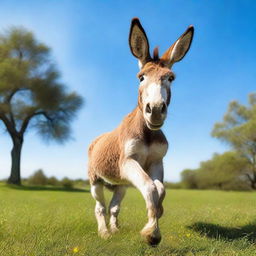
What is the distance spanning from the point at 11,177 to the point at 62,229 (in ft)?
81.3

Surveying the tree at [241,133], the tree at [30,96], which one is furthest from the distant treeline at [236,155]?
the tree at [30,96]

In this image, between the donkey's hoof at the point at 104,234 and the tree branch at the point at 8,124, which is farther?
the tree branch at the point at 8,124

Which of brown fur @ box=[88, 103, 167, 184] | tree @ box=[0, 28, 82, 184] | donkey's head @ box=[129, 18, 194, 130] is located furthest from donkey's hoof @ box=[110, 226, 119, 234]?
tree @ box=[0, 28, 82, 184]

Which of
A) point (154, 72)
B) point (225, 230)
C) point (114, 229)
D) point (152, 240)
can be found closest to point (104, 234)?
point (114, 229)

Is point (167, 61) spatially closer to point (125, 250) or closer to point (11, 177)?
point (125, 250)

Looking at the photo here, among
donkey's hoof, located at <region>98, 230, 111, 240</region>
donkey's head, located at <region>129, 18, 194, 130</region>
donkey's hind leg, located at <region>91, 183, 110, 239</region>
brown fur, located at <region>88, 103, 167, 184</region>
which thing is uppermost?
donkey's head, located at <region>129, 18, 194, 130</region>

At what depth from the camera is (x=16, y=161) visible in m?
28.6

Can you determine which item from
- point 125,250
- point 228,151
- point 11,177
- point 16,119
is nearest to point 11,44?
point 16,119

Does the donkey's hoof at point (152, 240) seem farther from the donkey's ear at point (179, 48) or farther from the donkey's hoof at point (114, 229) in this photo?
the donkey's ear at point (179, 48)

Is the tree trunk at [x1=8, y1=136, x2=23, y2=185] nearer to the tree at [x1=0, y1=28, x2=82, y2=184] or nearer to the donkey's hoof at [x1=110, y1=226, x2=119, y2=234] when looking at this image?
the tree at [x1=0, y1=28, x2=82, y2=184]

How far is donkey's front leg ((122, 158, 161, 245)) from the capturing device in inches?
145

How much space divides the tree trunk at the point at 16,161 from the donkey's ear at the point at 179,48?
86.3 feet

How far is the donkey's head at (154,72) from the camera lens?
3.71 m

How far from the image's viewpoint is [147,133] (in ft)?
14.7
